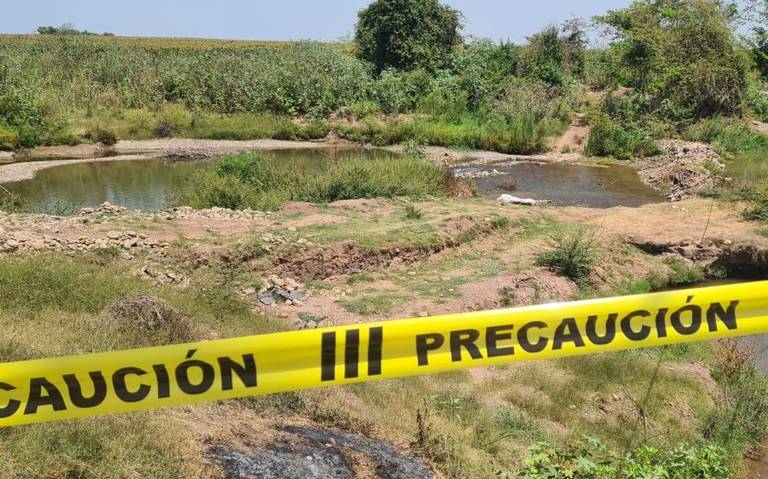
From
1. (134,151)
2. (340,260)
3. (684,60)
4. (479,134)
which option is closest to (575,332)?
(340,260)

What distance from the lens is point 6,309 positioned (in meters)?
5.56

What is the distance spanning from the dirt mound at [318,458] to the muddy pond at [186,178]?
40.6ft

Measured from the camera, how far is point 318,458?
404 centimetres

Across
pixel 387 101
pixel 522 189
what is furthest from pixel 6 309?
pixel 387 101

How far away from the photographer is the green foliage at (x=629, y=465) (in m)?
3.60

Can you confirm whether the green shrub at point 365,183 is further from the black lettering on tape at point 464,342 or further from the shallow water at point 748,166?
the black lettering on tape at point 464,342

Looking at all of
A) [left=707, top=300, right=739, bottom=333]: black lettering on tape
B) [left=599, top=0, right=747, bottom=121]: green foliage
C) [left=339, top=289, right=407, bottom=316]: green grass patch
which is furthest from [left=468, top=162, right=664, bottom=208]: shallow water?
[left=707, top=300, right=739, bottom=333]: black lettering on tape

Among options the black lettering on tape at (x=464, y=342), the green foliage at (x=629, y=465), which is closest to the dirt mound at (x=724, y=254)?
the green foliage at (x=629, y=465)

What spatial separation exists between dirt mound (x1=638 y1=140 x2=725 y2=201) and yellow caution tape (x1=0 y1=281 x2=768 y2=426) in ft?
48.6

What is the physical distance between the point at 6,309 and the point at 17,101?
2349 centimetres

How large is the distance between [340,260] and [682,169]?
558 inches

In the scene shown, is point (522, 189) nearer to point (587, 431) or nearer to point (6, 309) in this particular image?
point (587, 431)

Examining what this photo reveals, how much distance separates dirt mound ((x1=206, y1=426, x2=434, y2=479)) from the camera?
12.4ft

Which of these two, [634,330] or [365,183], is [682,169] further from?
[634,330]
